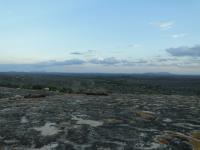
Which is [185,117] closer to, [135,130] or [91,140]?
[135,130]

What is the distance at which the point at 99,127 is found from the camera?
5.72 m

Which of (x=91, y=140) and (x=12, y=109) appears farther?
(x=12, y=109)

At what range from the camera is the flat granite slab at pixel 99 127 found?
4867mm

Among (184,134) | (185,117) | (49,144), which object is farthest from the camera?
(185,117)

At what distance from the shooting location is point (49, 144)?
190 inches

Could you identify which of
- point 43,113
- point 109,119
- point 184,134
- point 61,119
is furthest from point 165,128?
point 43,113

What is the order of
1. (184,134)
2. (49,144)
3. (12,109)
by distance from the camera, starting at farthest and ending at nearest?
(12,109), (184,134), (49,144)

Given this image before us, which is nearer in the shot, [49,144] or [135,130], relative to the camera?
[49,144]

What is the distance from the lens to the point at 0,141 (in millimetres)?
5008

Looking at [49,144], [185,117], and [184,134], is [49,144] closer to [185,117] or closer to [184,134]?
[184,134]

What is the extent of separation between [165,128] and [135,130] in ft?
1.94

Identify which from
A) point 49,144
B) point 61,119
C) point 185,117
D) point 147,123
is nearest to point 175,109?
point 185,117

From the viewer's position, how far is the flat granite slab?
487 centimetres

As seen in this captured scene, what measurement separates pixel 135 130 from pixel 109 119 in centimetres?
82
